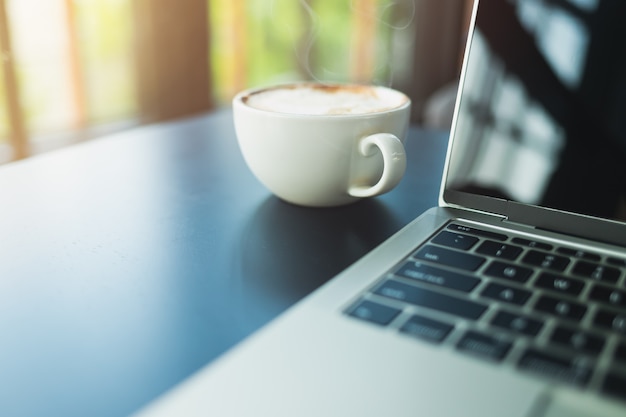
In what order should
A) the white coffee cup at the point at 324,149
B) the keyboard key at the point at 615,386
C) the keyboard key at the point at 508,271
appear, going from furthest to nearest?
1. the white coffee cup at the point at 324,149
2. the keyboard key at the point at 508,271
3. the keyboard key at the point at 615,386

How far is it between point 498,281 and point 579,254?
8cm

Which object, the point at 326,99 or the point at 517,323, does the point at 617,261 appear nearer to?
the point at 517,323

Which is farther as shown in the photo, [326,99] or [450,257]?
[326,99]

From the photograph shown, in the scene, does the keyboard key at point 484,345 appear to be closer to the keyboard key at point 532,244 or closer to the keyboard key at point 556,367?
the keyboard key at point 556,367

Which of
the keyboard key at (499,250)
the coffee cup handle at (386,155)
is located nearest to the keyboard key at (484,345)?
the keyboard key at (499,250)

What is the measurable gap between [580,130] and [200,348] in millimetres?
297

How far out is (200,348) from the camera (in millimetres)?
351

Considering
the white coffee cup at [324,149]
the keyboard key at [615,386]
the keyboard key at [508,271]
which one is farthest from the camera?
the white coffee cup at [324,149]

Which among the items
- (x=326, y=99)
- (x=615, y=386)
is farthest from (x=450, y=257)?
(x=326, y=99)

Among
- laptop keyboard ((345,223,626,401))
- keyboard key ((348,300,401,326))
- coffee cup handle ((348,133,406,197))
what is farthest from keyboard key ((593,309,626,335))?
coffee cup handle ((348,133,406,197))

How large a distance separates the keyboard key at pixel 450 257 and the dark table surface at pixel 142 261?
0.19 ft

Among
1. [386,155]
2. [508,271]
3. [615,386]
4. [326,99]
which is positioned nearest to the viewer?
[615,386]

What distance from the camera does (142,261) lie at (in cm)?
46

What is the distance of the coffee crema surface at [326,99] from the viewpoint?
0.56 m
